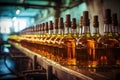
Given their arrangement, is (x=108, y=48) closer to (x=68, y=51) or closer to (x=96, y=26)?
(x=96, y=26)

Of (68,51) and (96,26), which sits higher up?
(96,26)

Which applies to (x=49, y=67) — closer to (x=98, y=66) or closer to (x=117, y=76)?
(x=98, y=66)

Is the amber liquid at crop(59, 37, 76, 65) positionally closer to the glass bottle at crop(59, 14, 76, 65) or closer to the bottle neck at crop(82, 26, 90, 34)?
the glass bottle at crop(59, 14, 76, 65)

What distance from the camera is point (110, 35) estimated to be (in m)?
1.60

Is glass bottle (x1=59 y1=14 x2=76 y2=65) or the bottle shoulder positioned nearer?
the bottle shoulder

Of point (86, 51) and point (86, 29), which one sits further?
point (86, 29)

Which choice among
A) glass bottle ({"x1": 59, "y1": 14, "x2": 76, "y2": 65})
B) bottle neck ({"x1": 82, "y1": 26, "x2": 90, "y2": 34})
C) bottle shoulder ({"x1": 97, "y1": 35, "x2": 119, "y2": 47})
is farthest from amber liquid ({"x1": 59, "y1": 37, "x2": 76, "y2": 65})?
bottle shoulder ({"x1": 97, "y1": 35, "x2": 119, "y2": 47})

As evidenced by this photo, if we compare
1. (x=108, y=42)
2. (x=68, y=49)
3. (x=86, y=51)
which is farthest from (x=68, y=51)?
(x=108, y=42)

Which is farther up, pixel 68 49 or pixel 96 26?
pixel 96 26

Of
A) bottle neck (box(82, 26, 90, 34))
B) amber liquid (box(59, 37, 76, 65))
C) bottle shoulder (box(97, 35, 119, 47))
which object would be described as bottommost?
amber liquid (box(59, 37, 76, 65))

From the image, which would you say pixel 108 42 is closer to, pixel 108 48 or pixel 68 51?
pixel 108 48

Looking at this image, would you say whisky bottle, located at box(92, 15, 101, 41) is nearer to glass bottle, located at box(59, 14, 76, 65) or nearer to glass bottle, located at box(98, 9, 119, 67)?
glass bottle, located at box(98, 9, 119, 67)

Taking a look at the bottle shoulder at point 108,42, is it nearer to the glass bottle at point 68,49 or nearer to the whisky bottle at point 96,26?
the whisky bottle at point 96,26

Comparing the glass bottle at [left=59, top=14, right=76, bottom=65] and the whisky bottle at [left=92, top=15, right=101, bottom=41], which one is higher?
the whisky bottle at [left=92, top=15, right=101, bottom=41]
